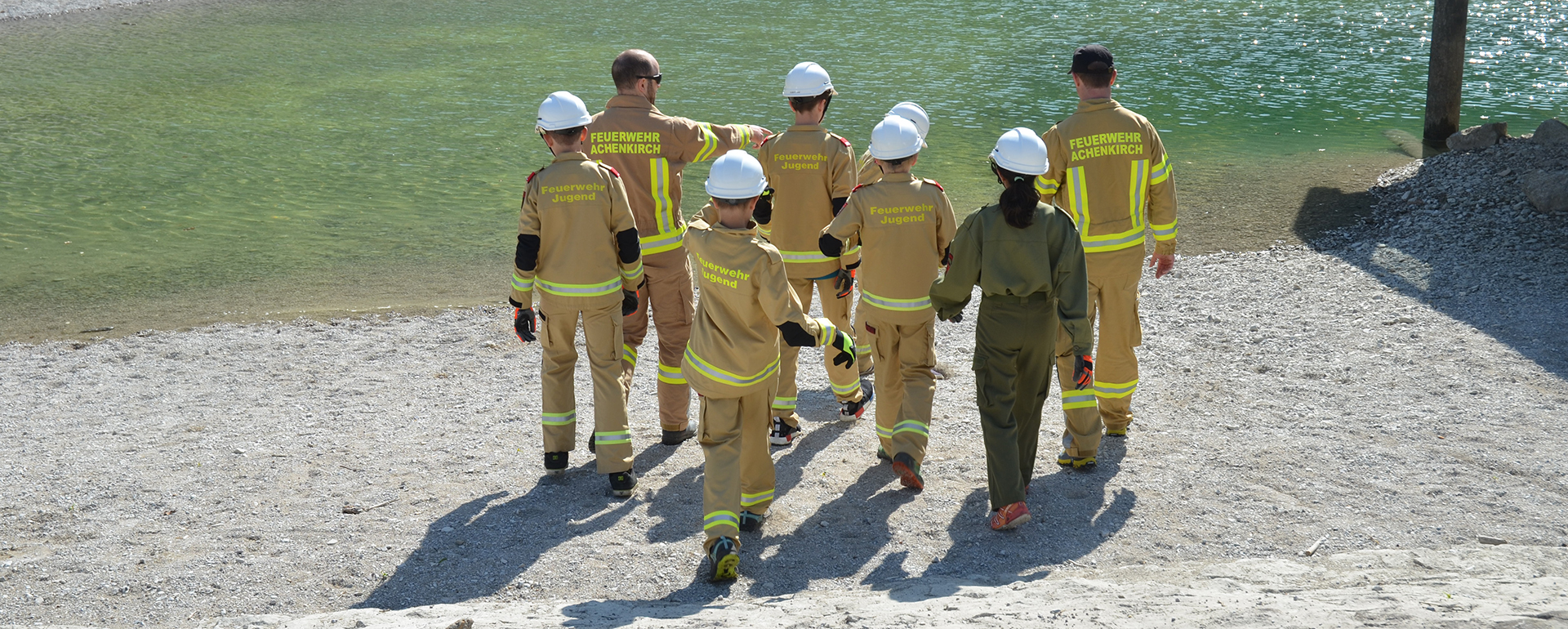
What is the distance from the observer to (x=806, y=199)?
6.36 meters

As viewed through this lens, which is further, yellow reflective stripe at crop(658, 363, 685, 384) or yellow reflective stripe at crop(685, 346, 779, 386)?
yellow reflective stripe at crop(658, 363, 685, 384)

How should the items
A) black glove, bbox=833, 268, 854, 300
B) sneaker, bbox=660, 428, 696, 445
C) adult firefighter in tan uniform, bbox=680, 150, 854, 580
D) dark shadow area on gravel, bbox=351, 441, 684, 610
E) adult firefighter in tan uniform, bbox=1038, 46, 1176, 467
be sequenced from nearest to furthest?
1. adult firefighter in tan uniform, bbox=680, 150, 854, 580
2. dark shadow area on gravel, bbox=351, 441, 684, 610
3. adult firefighter in tan uniform, bbox=1038, 46, 1176, 467
4. black glove, bbox=833, 268, 854, 300
5. sneaker, bbox=660, 428, 696, 445

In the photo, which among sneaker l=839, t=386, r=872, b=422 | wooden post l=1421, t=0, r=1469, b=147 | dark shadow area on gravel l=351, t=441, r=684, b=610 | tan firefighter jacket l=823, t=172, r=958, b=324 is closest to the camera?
dark shadow area on gravel l=351, t=441, r=684, b=610

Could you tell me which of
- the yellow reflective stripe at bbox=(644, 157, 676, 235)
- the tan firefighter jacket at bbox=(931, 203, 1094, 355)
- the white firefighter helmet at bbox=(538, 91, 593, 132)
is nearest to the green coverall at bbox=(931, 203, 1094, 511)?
the tan firefighter jacket at bbox=(931, 203, 1094, 355)

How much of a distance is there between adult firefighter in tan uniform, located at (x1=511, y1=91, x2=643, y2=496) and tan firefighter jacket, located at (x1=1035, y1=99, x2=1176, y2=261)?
2.16 m

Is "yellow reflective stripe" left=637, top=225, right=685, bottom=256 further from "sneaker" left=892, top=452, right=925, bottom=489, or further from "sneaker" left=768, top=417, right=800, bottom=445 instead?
"sneaker" left=892, top=452, right=925, bottom=489

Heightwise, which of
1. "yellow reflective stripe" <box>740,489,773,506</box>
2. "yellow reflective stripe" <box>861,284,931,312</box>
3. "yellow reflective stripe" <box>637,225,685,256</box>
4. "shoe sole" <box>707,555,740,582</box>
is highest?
"yellow reflective stripe" <box>637,225,685,256</box>

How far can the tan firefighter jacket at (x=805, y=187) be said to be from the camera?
6.26 meters

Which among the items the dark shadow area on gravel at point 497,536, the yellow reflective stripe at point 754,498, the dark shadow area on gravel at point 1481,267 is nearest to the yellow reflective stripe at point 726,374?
the yellow reflective stripe at point 754,498

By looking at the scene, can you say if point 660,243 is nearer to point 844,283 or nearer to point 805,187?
point 805,187

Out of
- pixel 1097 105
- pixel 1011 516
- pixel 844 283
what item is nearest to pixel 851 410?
pixel 844 283

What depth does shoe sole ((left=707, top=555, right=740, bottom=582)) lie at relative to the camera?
16.2 feet

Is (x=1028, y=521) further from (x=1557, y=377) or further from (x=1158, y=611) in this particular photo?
(x=1557, y=377)

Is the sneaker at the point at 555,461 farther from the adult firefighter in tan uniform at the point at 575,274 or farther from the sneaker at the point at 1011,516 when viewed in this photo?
the sneaker at the point at 1011,516
